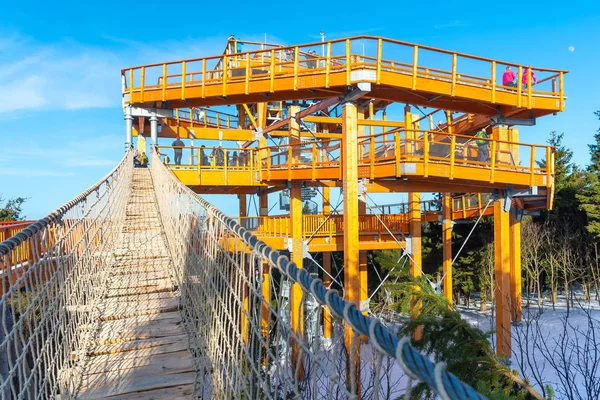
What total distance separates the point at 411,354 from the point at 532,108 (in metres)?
10.5

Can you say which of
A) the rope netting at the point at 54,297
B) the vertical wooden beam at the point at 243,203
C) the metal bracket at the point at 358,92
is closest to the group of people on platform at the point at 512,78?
the metal bracket at the point at 358,92

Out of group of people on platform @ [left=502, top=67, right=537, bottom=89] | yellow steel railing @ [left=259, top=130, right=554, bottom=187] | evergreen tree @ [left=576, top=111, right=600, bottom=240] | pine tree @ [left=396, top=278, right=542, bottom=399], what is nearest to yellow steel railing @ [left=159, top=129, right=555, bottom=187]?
yellow steel railing @ [left=259, top=130, right=554, bottom=187]

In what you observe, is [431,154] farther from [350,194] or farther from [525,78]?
[525,78]

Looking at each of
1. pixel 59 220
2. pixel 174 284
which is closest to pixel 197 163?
pixel 174 284

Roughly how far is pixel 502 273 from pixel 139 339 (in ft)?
29.3

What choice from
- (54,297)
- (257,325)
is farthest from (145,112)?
(257,325)

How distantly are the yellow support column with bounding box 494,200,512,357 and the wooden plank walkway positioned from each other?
796 cm

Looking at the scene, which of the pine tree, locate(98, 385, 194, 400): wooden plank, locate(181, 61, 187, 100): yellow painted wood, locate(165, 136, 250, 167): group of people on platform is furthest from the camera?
locate(165, 136, 250, 167): group of people on platform

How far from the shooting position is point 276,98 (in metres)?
10.3

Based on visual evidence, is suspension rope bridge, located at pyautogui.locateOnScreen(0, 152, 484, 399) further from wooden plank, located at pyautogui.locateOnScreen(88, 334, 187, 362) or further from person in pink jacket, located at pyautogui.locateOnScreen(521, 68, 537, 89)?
person in pink jacket, located at pyautogui.locateOnScreen(521, 68, 537, 89)

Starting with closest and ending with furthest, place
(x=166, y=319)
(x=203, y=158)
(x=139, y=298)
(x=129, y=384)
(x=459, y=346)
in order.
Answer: (x=129, y=384)
(x=166, y=319)
(x=459, y=346)
(x=139, y=298)
(x=203, y=158)

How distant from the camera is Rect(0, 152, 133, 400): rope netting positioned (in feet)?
7.38

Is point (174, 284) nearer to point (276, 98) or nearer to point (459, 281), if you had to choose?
point (276, 98)

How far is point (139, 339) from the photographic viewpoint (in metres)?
3.47
